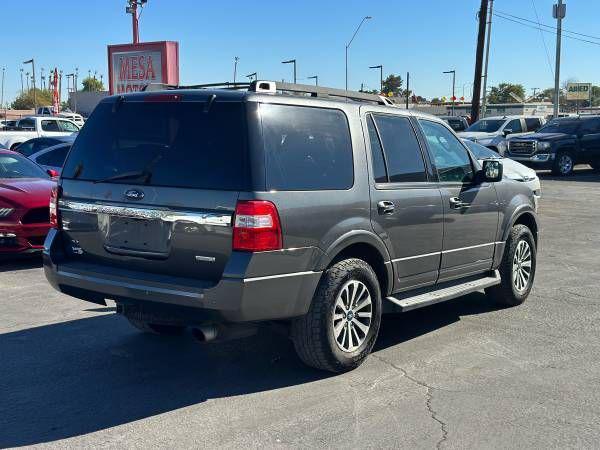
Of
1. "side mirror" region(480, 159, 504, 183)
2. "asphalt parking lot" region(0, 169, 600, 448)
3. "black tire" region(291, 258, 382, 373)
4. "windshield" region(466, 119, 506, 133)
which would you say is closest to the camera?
"asphalt parking lot" region(0, 169, 600, 448)

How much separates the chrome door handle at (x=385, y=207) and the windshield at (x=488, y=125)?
2420 cm

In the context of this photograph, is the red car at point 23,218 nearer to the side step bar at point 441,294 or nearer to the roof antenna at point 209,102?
the roof antenna at point 209,102

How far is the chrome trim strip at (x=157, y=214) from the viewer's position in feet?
14.5

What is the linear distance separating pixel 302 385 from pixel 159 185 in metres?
1.69

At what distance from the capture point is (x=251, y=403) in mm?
4602

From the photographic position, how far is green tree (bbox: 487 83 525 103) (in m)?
118

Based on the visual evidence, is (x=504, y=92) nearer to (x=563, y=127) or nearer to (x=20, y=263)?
(x=563, y=127)

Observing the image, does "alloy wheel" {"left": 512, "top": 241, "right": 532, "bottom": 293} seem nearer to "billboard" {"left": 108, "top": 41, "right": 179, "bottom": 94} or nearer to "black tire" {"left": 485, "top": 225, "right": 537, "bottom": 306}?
"black tire" {"left": 485, "top": 225, "right": 537, "bottom": 306}

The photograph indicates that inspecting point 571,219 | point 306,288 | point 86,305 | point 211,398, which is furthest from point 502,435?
point 571,219

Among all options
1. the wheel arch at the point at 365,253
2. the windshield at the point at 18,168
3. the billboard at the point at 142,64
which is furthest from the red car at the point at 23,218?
the billboard at the point at 142,64

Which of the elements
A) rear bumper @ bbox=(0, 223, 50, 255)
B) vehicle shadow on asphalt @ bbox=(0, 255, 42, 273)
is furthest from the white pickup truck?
rear bumper @ bbox=(0, 223, 50, 255)

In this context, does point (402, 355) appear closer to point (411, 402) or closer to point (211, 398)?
point (411, 402)

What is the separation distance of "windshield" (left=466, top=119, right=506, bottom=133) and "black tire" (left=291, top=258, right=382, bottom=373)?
24.6 metres

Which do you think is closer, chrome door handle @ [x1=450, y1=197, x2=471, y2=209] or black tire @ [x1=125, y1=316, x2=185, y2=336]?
black tire @ [x1=125, y1=316, x2=185, y2=336]
